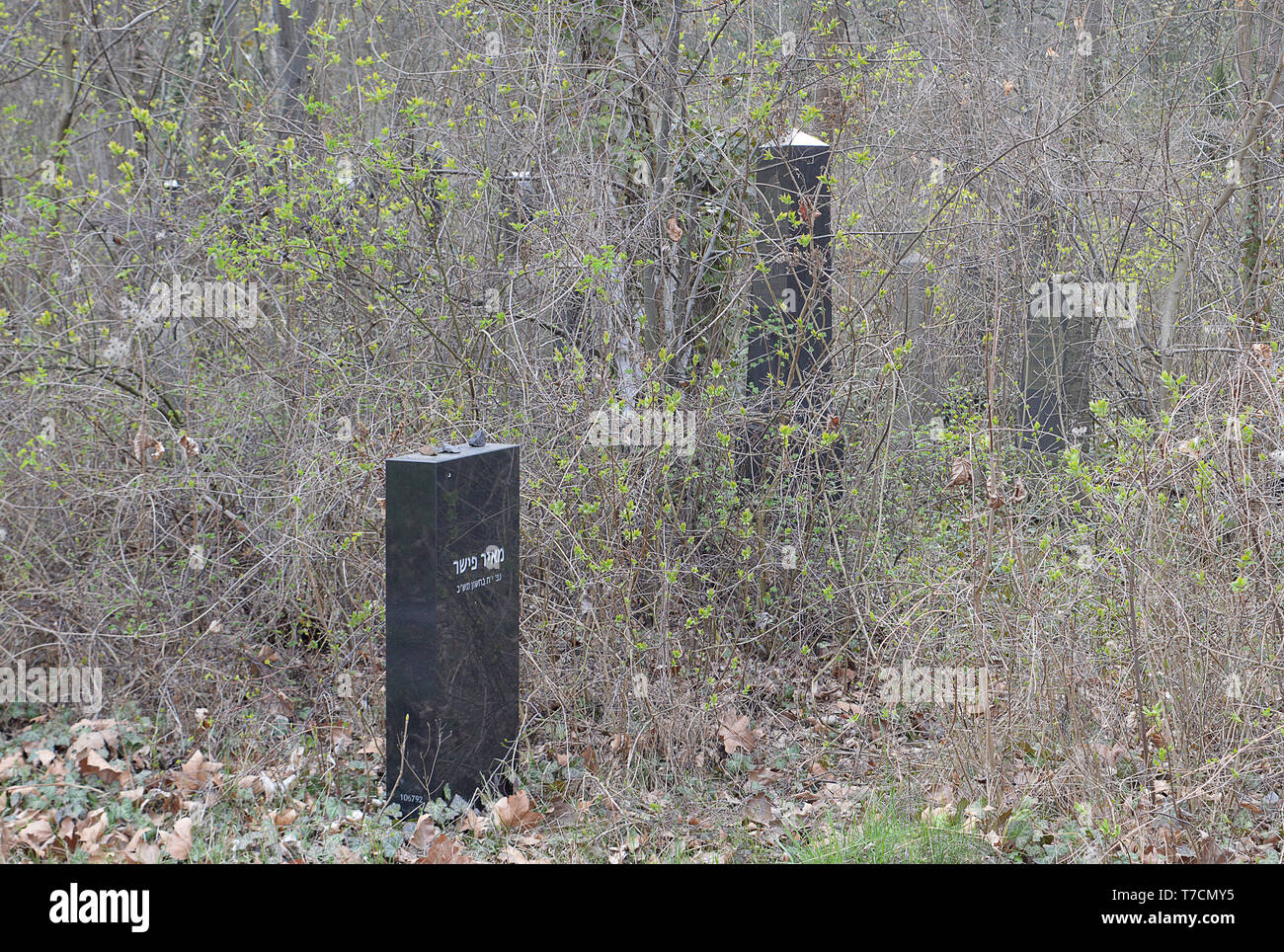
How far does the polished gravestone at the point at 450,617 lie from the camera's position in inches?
169

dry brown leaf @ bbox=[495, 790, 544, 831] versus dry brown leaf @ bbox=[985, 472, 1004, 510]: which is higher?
dry brown leaf @ bbox=[985, 472, 1004, 510]

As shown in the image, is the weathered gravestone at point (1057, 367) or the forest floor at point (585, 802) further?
the weathered gravestone at point (1057, 367)

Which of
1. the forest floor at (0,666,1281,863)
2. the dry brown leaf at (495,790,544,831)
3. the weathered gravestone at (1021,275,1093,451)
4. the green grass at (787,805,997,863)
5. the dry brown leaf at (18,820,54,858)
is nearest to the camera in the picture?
the green grass at (787,805,997,863)

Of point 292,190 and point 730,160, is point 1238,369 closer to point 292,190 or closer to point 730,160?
point 730,160

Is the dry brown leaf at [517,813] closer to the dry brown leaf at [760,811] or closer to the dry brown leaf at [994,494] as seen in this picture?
the dry brown leaf at [760,811]

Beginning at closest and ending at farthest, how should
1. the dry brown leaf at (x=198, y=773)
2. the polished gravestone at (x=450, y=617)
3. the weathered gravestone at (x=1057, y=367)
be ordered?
the polished gravestone at (x=450, y=617)
the dry brown leaf at (x=198, y=773)
the weathered gravestone at (x=1057, y=367)

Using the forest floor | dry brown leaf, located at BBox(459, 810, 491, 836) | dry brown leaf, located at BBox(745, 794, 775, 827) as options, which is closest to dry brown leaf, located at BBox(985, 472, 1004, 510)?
the forest floor

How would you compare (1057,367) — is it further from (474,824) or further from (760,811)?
(474,824)

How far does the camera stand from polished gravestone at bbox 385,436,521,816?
4.30 meters

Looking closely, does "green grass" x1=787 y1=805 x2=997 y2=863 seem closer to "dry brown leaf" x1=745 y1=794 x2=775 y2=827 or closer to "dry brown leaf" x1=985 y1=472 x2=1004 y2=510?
"dry brown leaf" x1=745 y1=794 x2=775 y2=827

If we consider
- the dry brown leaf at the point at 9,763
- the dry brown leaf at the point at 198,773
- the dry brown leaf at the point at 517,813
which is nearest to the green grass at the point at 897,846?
the dry brown leaf at the point at 517,813

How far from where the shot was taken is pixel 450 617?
14.4 ft

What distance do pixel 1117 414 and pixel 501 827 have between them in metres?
5.05

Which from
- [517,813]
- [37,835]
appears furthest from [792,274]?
[37,835]
